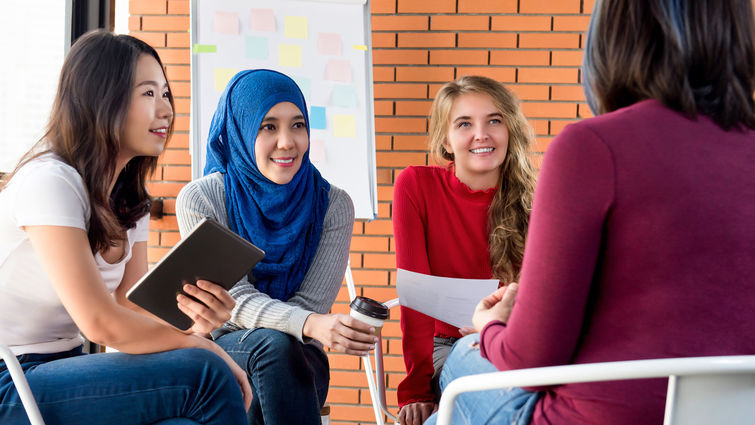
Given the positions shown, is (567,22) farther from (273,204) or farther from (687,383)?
(687,383)

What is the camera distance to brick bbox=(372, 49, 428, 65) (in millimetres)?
3018

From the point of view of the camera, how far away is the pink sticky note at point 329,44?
2.74 metres

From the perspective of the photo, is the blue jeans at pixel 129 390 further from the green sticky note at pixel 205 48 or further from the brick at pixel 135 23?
the brick at pixel 135 23

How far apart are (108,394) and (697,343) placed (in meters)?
1.04

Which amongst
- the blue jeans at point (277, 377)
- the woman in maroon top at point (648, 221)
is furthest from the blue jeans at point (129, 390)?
the woman in maroon top at point (648, 221)

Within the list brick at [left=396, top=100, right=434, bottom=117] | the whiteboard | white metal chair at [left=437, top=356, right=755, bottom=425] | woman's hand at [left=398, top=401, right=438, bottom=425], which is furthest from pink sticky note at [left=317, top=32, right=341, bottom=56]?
white metal chair at [left=437, top=356, right=755, bottom=425]

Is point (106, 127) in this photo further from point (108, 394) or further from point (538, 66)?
point (538, 66)

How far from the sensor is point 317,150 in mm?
2723

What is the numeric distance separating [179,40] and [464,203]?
1.72 metres

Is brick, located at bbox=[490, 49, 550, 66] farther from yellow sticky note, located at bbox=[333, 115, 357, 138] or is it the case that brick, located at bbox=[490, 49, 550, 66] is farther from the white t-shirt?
the white t-shirt

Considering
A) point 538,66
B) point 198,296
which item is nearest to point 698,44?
point 198,296

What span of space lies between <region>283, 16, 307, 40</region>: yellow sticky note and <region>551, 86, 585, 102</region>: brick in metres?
1.18

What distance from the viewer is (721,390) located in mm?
818

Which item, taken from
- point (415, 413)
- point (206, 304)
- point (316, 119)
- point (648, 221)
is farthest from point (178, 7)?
point (648, 221)
